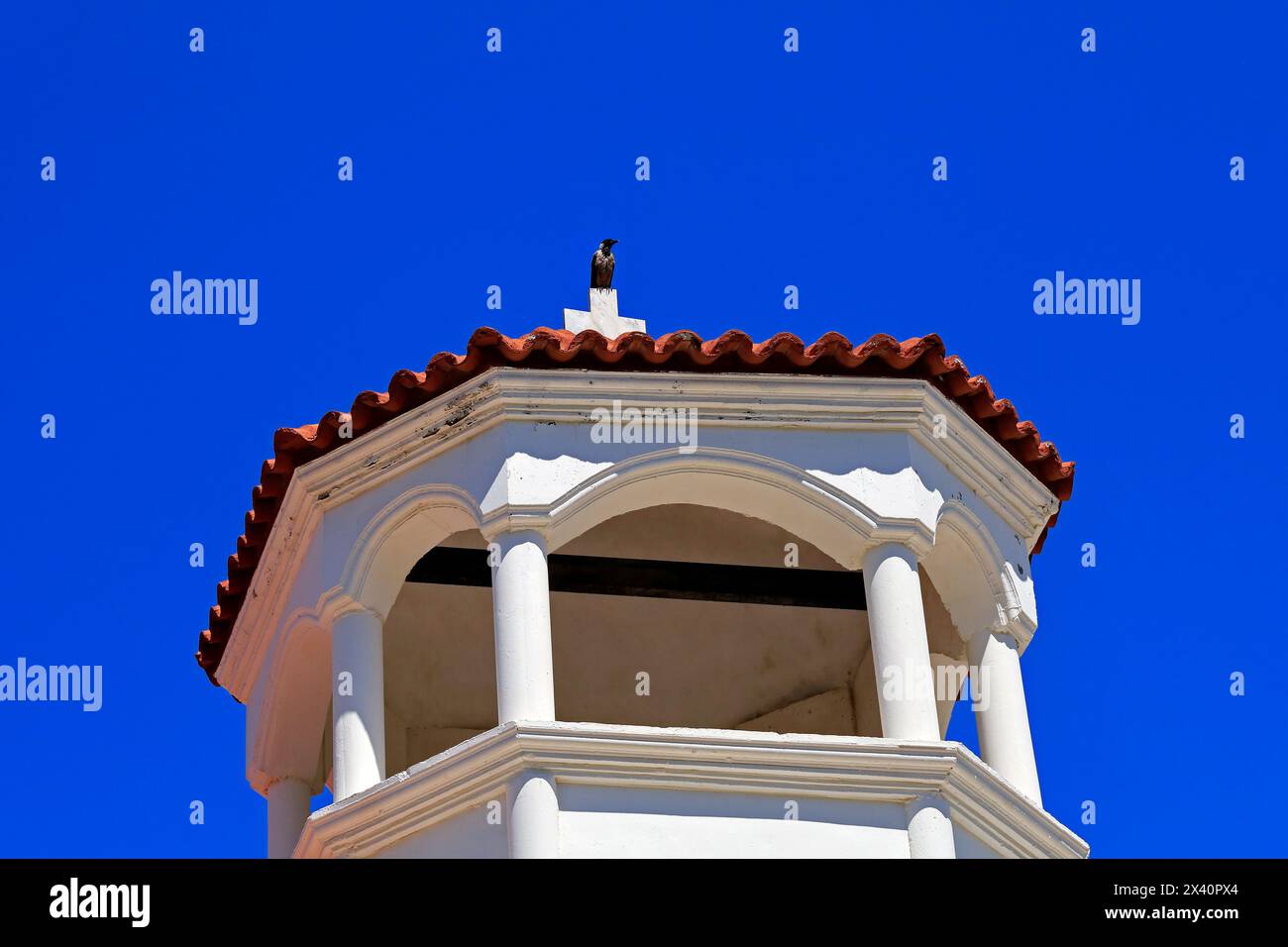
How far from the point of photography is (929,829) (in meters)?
16.1

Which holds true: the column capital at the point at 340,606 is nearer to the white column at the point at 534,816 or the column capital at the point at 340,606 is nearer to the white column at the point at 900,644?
the white column at the point at 534,816

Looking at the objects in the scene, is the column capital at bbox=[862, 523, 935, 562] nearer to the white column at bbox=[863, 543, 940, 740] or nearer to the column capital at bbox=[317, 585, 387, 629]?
the white column at bbox=[863, 543, 940, 740]

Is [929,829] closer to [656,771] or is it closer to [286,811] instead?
[656,771]

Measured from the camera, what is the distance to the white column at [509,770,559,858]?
1569cm

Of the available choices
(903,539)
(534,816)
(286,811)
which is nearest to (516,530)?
(534,816)

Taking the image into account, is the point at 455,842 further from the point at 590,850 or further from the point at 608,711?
the point at 608,711

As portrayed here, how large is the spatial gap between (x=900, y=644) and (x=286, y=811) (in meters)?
3.90

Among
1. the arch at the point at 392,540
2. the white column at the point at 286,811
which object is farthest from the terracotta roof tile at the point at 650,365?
the white column at the point at 286,811

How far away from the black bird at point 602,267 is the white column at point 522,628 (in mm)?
1889

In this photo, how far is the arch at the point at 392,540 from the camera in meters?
17.3

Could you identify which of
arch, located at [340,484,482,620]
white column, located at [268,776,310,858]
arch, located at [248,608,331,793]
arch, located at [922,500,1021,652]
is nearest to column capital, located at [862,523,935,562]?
arch, located at [922,500,1021,652]

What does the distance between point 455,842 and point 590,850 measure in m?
0.74
